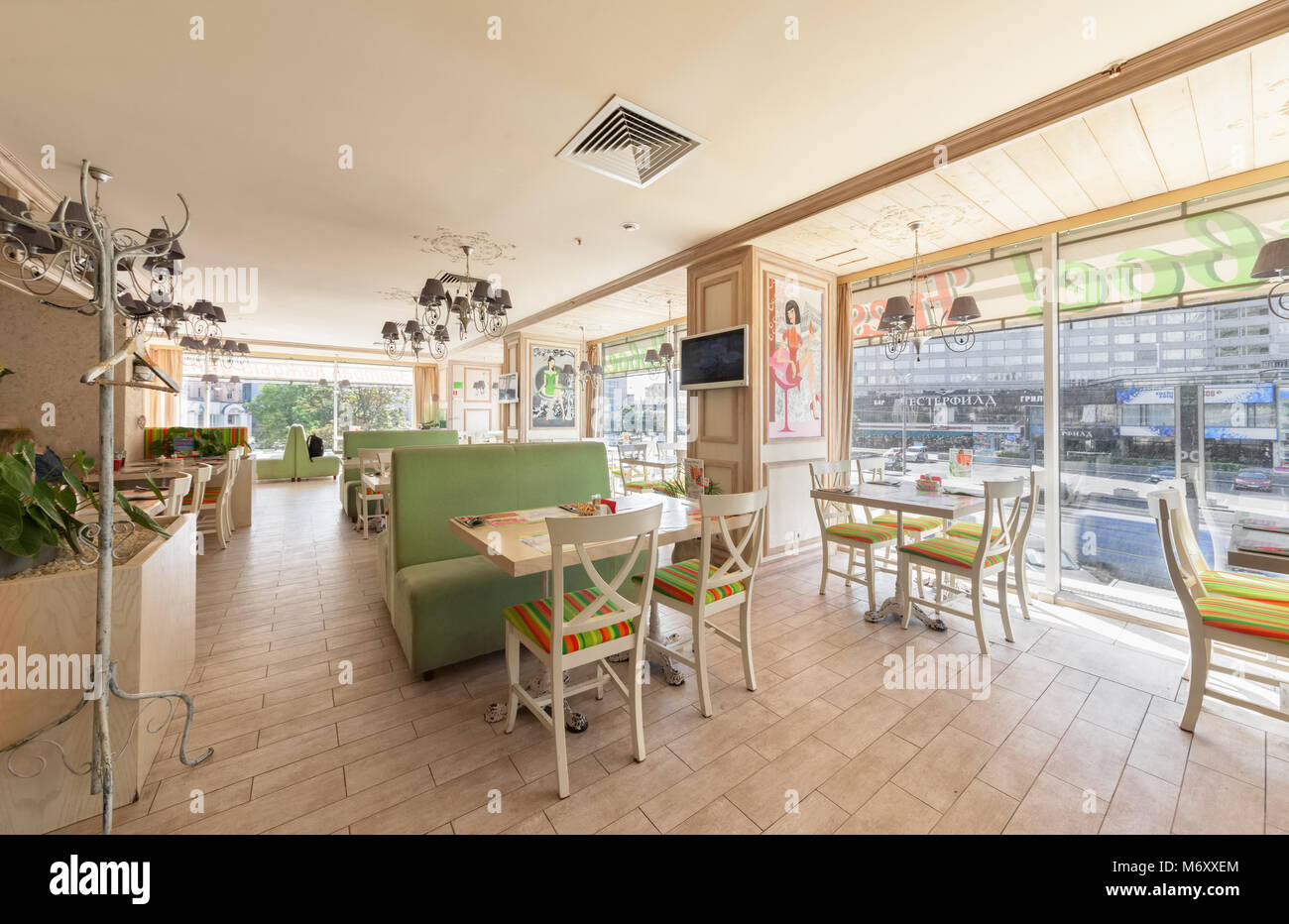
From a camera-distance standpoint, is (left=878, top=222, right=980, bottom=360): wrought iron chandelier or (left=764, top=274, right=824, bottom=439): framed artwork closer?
(left=878, top=222, right=980, bottom=360): wrought iron chandelier

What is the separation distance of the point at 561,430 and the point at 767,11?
732 centimetres

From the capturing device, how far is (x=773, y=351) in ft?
14.0

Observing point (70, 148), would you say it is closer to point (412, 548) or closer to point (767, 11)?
point (412, 548)

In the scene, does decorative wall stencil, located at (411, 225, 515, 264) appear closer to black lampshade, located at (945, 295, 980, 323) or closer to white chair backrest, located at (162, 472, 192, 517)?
white chair backrest, located at (162, 472, 192, 517)

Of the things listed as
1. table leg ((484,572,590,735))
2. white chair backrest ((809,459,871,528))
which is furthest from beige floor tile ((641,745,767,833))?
white chair backrest ((809,459,871,528))

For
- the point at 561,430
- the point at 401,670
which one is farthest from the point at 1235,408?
the point at 561,430

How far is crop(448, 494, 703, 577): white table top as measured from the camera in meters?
1.76

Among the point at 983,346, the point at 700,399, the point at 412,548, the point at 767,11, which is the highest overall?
the point at 767,11

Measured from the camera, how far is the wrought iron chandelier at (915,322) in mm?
3475

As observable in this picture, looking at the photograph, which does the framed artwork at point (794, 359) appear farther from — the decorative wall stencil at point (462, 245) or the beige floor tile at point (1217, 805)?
the beige floor tile at point (1217, 805)

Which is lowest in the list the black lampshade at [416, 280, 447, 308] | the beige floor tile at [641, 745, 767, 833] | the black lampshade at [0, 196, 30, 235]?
the beige floor tile at [641, 745, 767, 833]

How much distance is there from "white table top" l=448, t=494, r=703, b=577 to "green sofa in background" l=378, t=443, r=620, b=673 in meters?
0.38

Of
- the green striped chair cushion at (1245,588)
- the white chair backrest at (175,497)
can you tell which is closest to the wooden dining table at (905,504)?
the green striped chair cushion at (1245,588)
